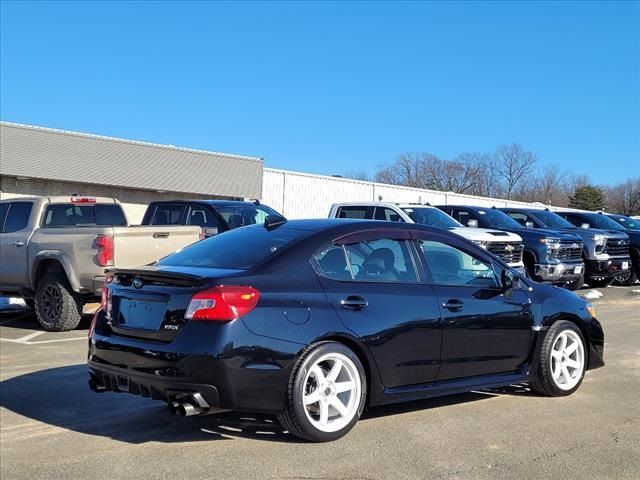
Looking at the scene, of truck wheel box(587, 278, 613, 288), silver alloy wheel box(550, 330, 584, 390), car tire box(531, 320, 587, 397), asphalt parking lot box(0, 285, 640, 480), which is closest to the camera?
asphalt parking lot box(0, 285, 640, 480)

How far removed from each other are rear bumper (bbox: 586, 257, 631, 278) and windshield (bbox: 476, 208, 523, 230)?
2.17 m

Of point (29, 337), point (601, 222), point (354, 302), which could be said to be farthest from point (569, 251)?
point (354, 302)

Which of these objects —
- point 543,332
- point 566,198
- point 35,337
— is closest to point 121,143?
point 35,337

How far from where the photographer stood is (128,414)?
582 centimetres

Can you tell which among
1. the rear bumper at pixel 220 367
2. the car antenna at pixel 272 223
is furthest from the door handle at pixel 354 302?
the car antenna at pixel 272 223

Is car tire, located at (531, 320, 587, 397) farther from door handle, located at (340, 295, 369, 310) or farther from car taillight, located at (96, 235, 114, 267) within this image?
car taillight, located at (96, 235, 114, 267)

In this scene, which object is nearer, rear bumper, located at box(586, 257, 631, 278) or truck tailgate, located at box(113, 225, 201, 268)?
truck tailgate, located at box(113, 225, 201, 268)

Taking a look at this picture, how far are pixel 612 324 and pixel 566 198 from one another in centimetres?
9129

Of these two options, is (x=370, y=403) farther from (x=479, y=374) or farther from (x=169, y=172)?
(x=169, y=172)

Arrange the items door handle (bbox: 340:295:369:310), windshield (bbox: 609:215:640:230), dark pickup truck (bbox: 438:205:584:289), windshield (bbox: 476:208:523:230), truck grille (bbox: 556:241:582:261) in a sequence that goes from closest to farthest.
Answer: door handle (bbox: 340:295:369:310) < dark pickup truck (bbox: 438:205:584:289) < truck grille (bbox: 556:241:582:261) < windshield (bbox: 476:208:523:230) < windshield (bbox: 609:215:640:230)

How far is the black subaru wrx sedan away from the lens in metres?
4.66

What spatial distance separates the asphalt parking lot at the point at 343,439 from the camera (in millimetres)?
A: 4453

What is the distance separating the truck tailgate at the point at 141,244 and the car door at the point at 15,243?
6.83 feet

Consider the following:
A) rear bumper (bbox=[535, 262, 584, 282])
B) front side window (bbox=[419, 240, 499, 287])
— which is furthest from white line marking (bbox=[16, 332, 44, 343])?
rear bumper (bbox=[535, 262, 584, 282])
